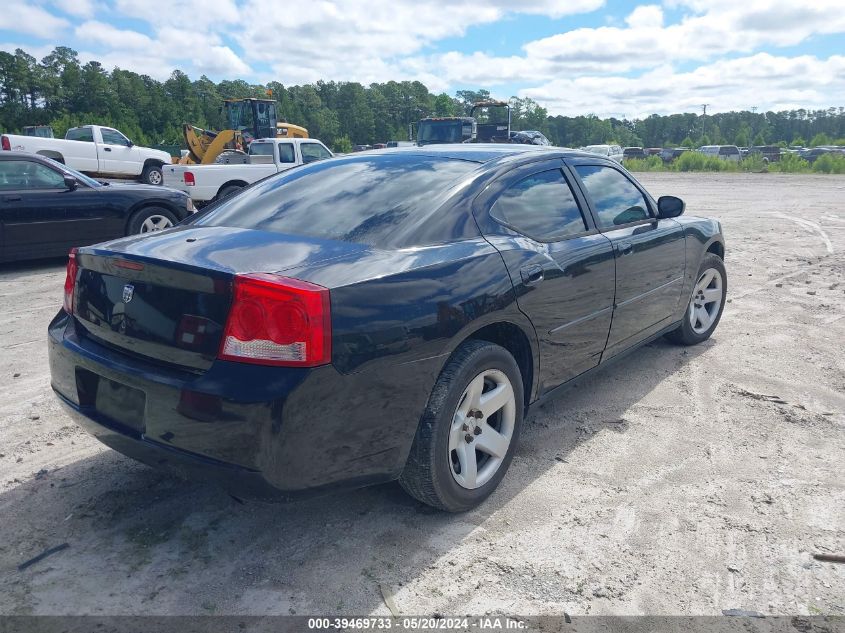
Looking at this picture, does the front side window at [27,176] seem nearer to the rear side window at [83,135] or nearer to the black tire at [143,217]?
the black tire at [143,217]

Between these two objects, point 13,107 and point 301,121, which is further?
point 301,121

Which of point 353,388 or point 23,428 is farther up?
point 353,388

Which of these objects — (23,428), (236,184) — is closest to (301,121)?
(236,184)

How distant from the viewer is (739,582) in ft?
8.41

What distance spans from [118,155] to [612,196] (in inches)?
799

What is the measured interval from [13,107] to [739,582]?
78.1 meters

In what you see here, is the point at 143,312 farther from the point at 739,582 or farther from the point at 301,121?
the point at 301,121

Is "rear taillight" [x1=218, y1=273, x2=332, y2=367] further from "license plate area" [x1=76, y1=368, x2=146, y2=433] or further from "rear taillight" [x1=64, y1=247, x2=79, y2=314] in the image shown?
"rear taillight" [x1=64, y1=247, x2=79, y2=314]

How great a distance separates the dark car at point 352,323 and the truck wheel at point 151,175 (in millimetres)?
Answer: 19626

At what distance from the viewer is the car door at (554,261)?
3.24m

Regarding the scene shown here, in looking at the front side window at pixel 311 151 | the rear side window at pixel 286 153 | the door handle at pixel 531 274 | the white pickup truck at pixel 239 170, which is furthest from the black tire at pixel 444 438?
the front side window at pixel 311 151

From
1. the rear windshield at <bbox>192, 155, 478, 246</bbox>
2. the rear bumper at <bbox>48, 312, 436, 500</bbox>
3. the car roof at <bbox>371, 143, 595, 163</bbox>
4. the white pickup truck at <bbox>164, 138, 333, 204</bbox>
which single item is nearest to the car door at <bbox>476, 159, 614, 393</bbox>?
the car roof at <bbox>371, 143, 595, 163</bbox>

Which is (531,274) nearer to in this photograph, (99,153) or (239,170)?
(239,170)

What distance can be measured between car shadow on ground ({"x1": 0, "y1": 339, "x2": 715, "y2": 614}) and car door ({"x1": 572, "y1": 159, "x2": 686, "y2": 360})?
107 cm
